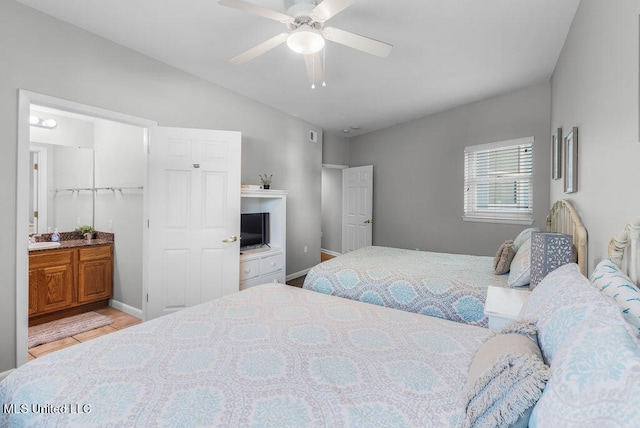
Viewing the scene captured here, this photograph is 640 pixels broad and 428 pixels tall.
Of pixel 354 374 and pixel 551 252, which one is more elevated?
pixel 551 252

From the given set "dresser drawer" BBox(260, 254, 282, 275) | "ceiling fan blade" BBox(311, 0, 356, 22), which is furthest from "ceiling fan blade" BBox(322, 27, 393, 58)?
"dresser drawer" BBox(260, 254, 282, 275)

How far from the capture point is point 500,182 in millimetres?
4289

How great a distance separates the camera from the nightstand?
158 centimetres

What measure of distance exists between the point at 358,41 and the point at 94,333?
3.63m

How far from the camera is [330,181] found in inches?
291

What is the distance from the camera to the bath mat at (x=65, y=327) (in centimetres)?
293

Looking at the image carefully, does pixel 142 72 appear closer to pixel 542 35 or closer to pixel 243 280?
pixel 243 280

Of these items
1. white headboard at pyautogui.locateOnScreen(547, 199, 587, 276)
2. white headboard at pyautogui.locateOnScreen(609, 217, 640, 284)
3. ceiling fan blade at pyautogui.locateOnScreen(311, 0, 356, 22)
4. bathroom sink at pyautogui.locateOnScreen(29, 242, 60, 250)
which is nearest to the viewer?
white headboard at pyautogui.locateOnScreen(609, 217, 640, 284)

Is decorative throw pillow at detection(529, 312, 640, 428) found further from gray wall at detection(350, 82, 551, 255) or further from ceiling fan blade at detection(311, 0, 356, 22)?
gray wall at detection(350, 82, 551, 255)

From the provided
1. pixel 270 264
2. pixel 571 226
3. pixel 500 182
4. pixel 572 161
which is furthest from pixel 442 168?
pixel 270 264

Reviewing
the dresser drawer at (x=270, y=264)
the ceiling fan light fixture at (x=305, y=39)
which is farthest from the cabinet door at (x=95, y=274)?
the ceiling fan light fixture at (x=305, y=39)

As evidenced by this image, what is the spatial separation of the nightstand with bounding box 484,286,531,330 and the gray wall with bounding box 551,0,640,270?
0.52 metres

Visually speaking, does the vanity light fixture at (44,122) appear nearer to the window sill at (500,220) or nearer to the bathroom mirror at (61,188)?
the bathroom mirror at (61,188)

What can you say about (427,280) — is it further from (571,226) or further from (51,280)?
(51,280)
